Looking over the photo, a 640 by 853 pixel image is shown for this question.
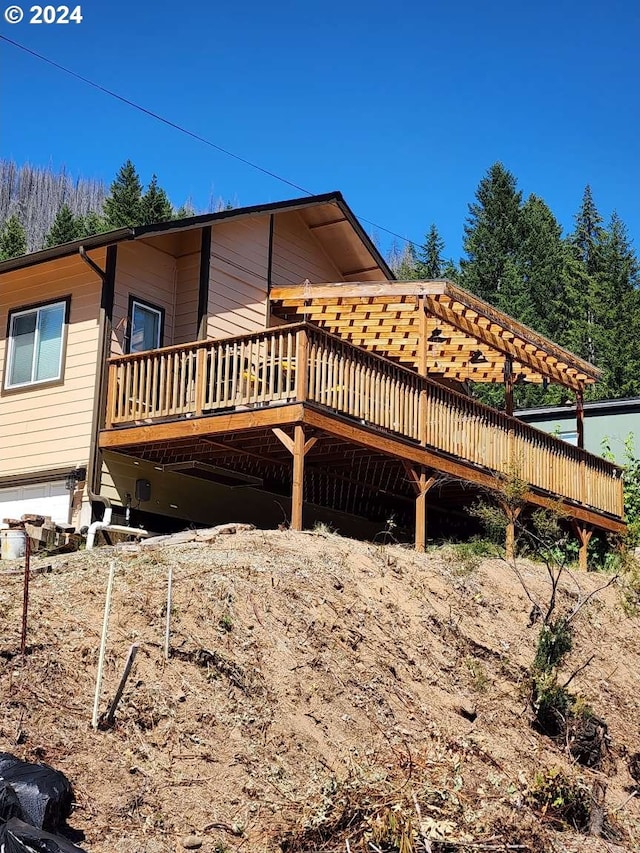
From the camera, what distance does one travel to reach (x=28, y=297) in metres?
17.9

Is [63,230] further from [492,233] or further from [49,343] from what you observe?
[49,343]

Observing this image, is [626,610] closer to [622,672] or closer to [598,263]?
[622,672]

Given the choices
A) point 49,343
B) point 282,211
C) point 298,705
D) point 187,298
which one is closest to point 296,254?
point 282,211

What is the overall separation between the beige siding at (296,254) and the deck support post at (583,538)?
6.35 metres

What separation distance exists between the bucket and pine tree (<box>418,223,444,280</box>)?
122 ft

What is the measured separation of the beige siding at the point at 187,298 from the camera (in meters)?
17.6

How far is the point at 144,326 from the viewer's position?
1727 cm

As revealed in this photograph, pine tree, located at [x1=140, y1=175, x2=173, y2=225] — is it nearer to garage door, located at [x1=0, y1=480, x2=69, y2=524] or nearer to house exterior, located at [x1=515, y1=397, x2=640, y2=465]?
house exterior, located at [x1=515, y1=397, x2=640, y2=465]

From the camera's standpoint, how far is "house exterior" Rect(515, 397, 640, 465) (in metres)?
26.1

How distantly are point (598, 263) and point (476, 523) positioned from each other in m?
29.7

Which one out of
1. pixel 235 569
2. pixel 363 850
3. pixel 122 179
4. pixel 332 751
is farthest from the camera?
pixel 122 179

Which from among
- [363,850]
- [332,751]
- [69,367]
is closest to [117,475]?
[69,367]

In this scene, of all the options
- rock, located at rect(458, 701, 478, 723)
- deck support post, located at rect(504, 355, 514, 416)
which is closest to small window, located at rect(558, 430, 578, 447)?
deck support post, located at rect(504, 355, 514, 416)

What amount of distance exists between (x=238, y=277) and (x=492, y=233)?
33.1m
